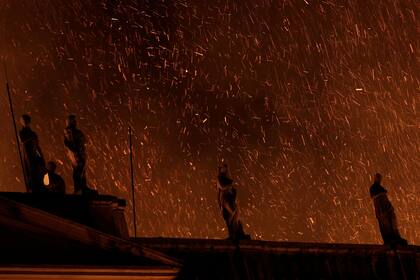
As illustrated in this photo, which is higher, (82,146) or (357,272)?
(82,146)

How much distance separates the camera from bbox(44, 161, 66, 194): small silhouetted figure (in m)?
23.4

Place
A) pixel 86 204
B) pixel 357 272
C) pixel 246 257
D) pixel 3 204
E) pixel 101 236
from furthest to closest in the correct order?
Answer: pixel 357 272 → pixel 246 257 → pixel 86 204 → pixel 101 236 → pixel 3 204

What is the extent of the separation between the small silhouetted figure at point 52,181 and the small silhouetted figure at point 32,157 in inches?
7.6

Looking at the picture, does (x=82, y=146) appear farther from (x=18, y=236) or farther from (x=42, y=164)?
(x=18, y=236)

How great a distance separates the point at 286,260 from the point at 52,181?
600cm

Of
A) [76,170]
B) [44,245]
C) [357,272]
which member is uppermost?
[76,170]

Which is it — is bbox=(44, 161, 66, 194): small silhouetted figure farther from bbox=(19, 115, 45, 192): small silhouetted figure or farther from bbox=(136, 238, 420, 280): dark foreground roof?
bbox=(136, 238, 420, 280): dark foreground roof

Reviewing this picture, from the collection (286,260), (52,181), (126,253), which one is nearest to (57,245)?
(126,253)

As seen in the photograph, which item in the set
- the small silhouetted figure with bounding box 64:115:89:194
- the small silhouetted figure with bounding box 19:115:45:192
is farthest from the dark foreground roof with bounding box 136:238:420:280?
the small silhouetted figure with bounding box 19:115:45:192

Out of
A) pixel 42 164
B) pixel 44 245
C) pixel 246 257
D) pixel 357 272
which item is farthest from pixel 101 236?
pixel 357 272

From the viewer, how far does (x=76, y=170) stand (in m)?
23.8

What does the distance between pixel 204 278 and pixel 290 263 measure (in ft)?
8.44

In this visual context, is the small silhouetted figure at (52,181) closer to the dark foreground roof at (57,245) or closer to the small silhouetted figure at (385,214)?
the dark foreground roof at (57,245)

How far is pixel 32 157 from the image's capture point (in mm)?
23172
